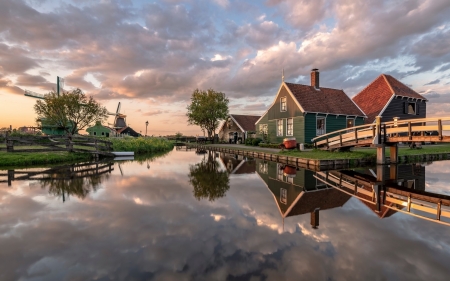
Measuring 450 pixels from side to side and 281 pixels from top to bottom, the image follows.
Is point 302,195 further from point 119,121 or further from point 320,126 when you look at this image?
point 119,121

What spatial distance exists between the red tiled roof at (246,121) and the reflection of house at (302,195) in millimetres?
30649

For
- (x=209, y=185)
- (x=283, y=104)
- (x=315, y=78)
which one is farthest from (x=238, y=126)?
(x=209, y=185)

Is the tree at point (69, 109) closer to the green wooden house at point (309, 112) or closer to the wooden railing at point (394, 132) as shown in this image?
the green wooden house at point (309, 112)

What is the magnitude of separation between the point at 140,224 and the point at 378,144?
1419 centimetres

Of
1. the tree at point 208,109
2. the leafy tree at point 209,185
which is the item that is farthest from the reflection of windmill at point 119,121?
the leafy tree at point 209,185

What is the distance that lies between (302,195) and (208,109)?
37873 millimetres

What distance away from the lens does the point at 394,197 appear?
778cm

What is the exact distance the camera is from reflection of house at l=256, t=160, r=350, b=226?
6738mm

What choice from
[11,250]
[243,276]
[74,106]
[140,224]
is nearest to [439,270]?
[243,276]

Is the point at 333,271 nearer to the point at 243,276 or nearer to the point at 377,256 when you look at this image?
the point at 377,256

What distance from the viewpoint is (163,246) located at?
4410 mm

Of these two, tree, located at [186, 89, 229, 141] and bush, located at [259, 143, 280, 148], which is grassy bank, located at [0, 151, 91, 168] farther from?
tree, located at [186, 89, 229, 141]

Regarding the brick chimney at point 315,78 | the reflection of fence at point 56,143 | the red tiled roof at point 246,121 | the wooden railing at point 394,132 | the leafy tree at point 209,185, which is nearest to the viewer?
the leafy tree at point 209,185

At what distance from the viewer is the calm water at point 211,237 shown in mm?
3662
